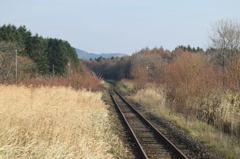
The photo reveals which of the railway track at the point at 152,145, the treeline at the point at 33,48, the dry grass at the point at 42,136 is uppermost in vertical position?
the treeline at the point at 33,48

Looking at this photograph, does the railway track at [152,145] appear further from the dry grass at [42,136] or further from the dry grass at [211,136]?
the dry grass at [211,136]

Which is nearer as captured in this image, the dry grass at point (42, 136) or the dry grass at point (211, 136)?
the dry grass at point (42, 136)

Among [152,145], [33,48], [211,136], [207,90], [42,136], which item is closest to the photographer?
[42,136]

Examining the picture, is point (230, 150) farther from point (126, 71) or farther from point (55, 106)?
point (126, 71)

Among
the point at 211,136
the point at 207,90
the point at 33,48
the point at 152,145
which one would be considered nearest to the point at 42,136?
the point at 152,145

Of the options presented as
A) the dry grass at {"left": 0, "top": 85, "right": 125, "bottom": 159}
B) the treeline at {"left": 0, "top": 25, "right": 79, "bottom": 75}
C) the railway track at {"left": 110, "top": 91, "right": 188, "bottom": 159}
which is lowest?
the railway track at {"left": 110, "top": 91, "right": 188, "bottom": 159}

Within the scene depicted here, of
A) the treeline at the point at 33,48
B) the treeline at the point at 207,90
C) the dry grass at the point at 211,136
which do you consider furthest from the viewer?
the treeline at the point at 33,48

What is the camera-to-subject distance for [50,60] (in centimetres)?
7525

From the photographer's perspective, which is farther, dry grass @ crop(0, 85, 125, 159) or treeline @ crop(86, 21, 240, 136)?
treeline @ crop(86, 21, 240, 136)

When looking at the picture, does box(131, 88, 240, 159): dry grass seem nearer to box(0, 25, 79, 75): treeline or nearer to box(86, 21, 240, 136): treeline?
box(86, 21, 240, 136): treeline

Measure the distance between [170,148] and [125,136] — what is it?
2821 mm

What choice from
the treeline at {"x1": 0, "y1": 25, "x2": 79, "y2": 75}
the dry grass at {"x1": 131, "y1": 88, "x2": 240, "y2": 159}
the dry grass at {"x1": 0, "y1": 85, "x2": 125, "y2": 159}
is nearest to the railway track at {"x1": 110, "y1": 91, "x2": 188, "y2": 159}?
the dry grass at {"x1": 0, "y1": 85, "x2": 125, "y2": 159}

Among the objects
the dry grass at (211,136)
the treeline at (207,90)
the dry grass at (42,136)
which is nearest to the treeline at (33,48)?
the treeline at (207,90)

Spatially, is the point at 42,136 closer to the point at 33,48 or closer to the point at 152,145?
the point at 152,145
